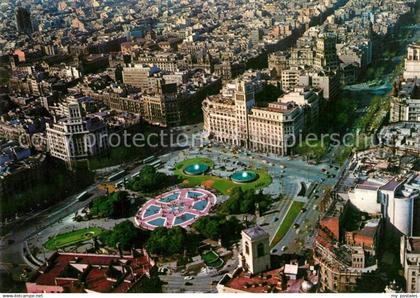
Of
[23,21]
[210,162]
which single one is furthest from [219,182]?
[23,21]

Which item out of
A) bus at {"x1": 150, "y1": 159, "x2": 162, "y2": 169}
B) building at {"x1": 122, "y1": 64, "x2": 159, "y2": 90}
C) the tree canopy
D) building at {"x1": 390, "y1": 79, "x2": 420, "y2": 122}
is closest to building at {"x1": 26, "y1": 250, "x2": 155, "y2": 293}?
the tree canopy

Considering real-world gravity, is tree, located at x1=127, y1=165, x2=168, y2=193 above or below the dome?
below

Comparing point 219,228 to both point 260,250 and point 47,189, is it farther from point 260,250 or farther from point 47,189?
point 47,189

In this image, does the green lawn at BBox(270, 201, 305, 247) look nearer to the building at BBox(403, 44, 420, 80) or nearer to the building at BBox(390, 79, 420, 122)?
the building at BBox(390, 79, 420, 122)

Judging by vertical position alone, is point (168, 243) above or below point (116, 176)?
below

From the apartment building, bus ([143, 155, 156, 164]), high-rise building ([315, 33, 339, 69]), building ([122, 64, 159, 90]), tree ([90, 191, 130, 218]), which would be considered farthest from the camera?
the apartment building

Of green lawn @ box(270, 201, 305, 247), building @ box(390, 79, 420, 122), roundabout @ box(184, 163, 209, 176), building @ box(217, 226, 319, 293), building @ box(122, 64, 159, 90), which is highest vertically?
building @ box(122, 64, 159, 90)
